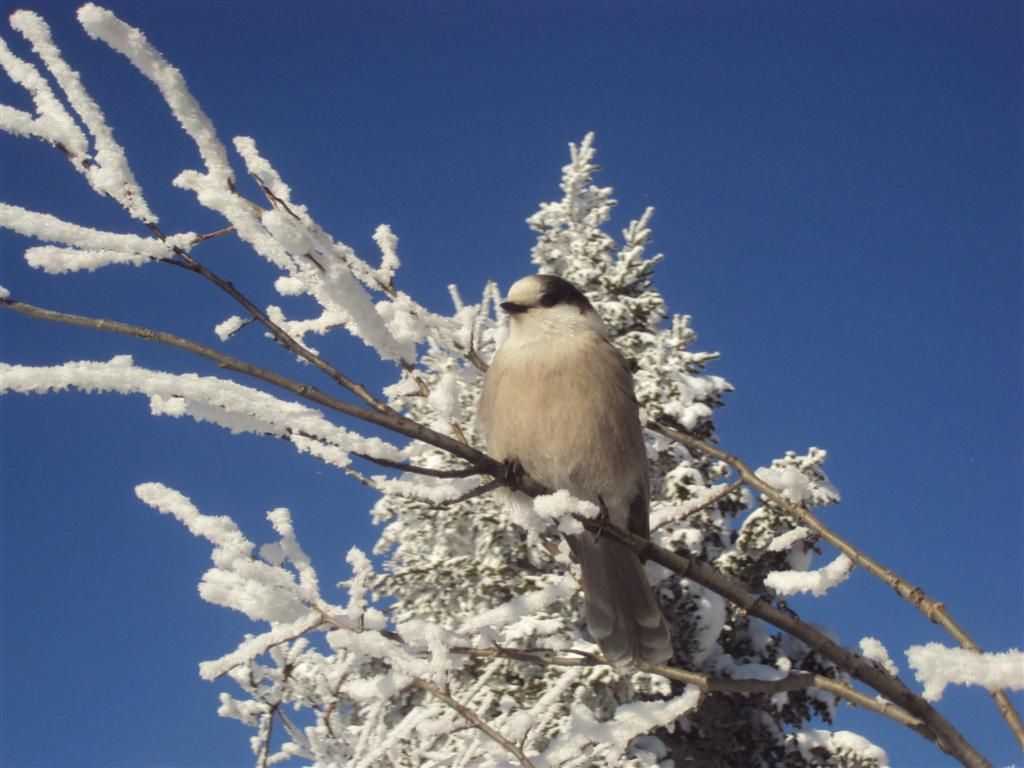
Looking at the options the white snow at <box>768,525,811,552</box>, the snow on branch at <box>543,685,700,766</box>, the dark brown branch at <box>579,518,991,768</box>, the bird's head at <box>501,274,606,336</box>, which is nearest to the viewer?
the dark brown branch at <box>579,518,991,768</box>

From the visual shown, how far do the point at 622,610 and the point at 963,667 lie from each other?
166 cm

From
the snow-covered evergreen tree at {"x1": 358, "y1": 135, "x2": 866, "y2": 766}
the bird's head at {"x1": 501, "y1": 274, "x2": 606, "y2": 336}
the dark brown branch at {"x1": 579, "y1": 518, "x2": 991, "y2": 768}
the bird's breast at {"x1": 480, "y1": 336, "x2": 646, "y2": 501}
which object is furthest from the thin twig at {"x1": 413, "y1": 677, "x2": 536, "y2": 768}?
the snow-covered evergreen tree at {"x1": 358, "y1": 135, "x2": 866, "y2": 766}

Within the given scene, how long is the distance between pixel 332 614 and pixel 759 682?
0.87 meters

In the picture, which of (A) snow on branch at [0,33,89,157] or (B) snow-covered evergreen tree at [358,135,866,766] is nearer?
(A) snow on branch at [0,33,89,157]

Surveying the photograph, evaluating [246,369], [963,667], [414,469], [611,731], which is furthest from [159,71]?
[611,731]

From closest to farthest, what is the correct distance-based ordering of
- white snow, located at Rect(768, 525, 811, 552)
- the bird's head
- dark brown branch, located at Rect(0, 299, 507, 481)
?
dark brown branch, located at Rect(0, 299, 507, 481) < white snow, located at Rect(768, 525, 811, 552) < the bird's head

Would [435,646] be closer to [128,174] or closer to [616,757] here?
[616,757]

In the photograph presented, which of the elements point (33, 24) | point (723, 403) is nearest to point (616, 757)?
point (33, 24)

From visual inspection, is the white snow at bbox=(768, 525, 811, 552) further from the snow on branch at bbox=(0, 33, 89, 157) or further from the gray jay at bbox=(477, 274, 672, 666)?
the snow on branch at bbox=(0, 33, 89, 157)

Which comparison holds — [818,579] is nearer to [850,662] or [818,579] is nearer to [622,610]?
[850,662]

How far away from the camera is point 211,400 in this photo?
1290mm

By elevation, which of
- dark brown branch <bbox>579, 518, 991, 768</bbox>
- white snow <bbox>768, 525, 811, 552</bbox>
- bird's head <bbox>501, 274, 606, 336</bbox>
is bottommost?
dark brown branch <bbox>579, 518, 991, 768</bbox>

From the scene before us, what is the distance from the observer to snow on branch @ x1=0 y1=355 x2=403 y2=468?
48.3 inches

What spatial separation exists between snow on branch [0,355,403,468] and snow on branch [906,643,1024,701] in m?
0.84
